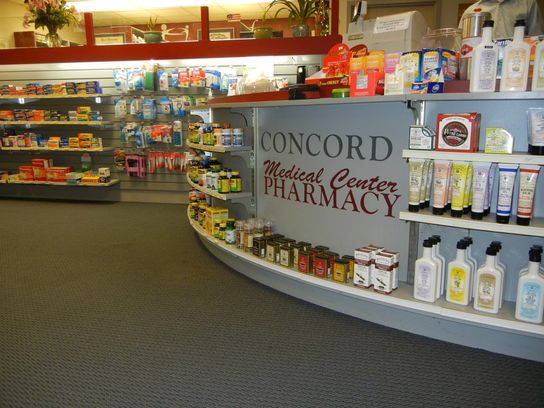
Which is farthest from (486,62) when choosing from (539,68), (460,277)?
(460,277)

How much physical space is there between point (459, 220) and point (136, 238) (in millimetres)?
3701

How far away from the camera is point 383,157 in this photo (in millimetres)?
2803

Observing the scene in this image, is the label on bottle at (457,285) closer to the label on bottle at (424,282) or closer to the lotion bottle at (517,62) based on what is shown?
the label on bottle at (424,282)

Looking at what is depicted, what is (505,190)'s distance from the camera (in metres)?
2.22

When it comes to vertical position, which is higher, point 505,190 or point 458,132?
point 458,132

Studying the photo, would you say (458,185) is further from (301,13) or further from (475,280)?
(301,13)

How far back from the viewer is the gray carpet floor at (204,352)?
214 cm

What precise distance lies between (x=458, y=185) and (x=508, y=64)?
63cm

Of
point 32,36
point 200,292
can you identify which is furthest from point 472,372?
point 32,36

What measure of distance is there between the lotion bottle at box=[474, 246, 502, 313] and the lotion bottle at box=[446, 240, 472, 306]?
2.3 inches

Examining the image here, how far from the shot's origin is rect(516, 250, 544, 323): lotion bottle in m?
2.22

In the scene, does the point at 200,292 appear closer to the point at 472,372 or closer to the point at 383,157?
the point at 383,157

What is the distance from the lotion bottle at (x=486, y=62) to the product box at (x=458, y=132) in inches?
6.6

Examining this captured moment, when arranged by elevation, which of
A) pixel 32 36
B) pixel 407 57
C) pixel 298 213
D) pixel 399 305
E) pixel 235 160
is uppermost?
pixel 32 36
